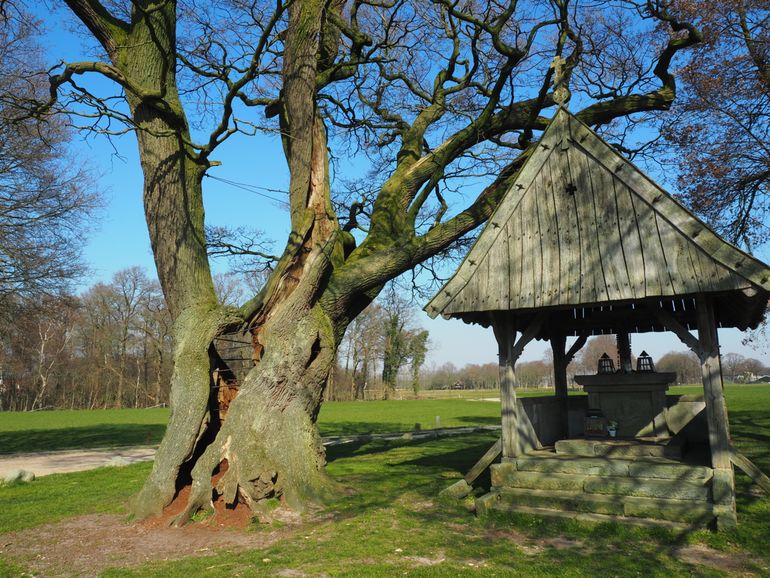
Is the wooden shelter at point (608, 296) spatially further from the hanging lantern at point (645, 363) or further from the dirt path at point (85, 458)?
the dirt path at point (85, 458)

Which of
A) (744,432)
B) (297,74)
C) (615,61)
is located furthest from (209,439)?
(744,432)

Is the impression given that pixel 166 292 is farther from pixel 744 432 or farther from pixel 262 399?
pixel 744 432

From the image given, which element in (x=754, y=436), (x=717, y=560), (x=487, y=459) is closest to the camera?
(x=717, y=560)

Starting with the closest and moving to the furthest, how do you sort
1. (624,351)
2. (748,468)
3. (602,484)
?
(748,468) → (602,484) → (624,351)

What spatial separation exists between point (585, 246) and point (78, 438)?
77.7ft

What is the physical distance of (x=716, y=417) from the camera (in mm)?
7262

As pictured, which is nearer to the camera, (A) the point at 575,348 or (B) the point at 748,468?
(B) the point at 748,468

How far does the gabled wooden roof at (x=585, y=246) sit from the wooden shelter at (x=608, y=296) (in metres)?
0.02

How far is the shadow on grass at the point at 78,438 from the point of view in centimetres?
2086

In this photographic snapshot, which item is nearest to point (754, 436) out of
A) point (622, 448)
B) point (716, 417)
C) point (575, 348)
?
point (575, 348)

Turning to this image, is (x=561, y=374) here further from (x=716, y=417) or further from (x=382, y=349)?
(x=382, y=349)

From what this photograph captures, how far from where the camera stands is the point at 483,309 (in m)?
8.26

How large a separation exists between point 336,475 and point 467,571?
6193 millimetres

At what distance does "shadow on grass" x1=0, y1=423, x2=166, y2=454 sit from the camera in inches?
821
